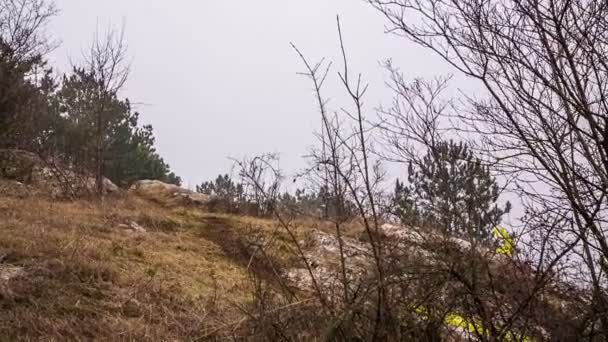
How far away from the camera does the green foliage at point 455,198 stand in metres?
3.21

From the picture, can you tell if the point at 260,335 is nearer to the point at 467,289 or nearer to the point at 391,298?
the point at 391,298

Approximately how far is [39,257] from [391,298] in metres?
4.90

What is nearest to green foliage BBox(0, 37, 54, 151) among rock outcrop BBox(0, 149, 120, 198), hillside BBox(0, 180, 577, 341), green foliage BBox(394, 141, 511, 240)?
rock outcrop BBox(0, 149, 120, 198)

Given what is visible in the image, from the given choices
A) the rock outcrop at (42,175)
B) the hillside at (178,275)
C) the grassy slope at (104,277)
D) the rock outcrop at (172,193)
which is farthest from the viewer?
the rock outcrop at (172,193)

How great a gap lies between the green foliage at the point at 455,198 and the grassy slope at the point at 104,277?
1387 millimetres

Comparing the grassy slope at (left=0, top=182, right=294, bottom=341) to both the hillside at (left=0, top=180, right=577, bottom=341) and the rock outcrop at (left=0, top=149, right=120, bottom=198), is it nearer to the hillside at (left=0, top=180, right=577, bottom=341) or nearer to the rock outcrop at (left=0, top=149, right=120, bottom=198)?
the hillside at (left=0, top=180, right=577, bottom=341)

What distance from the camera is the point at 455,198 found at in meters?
3.40

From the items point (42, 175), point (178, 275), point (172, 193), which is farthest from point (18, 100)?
point (178, 275)

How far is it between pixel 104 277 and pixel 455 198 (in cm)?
435

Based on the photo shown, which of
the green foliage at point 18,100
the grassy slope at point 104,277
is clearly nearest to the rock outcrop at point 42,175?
the green foliage at point 18,100

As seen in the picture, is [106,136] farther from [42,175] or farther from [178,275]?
[178,275]

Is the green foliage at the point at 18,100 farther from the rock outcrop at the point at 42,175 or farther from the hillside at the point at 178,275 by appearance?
the hillside at the point at 178,275

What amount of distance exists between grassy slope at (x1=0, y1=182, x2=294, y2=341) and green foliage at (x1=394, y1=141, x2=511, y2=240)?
1387 mm

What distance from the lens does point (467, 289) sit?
2.71m
